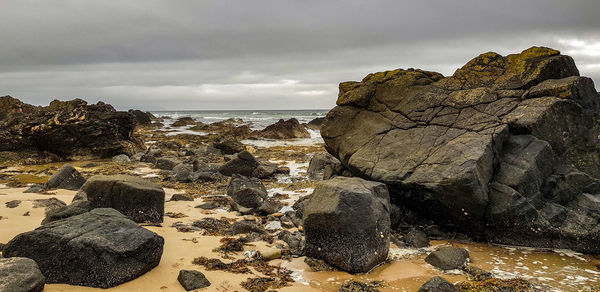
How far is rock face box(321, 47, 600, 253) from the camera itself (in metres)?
6.95

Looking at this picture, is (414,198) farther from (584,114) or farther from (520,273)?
(584,114)

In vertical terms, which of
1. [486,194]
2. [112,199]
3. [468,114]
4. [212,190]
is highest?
[468,114]

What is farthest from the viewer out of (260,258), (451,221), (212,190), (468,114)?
(212,190)

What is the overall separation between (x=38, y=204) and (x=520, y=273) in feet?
31.3

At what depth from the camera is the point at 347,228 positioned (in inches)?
223

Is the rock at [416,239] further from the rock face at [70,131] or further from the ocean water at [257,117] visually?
the ocean water at [257,117]

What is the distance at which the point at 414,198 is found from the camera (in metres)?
7.72

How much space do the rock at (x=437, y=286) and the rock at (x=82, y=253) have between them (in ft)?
12.9

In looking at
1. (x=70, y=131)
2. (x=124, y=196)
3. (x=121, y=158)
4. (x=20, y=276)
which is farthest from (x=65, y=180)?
(x=70, y=131)

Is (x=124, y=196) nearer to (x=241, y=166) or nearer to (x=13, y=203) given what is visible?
(x=13, y=203)

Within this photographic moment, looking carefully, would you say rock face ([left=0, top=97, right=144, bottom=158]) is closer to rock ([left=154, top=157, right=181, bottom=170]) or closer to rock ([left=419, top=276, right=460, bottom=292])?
rock ([left=154, top=157, right=181, bottom=170])

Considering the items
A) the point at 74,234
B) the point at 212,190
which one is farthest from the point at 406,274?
the point at 212,190

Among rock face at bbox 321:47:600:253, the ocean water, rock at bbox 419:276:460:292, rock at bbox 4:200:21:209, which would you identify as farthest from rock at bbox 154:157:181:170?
the ocean water

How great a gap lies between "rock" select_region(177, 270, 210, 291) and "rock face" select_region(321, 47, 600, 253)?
14.7 ft
